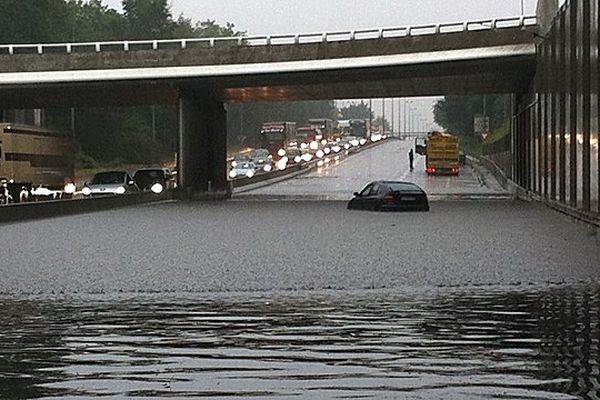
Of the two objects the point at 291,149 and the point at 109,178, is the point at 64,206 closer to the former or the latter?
the point at 109,178

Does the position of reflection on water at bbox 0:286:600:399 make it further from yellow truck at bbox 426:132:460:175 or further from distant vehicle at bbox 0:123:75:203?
yellow truck at bbox 426:132:460:175

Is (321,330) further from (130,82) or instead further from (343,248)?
(130,82)

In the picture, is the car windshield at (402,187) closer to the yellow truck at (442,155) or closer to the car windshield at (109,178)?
the car windshield at (109,178)

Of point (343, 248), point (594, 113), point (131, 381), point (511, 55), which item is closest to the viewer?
point (131, 381)

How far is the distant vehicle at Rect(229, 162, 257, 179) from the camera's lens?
9719 centimetres

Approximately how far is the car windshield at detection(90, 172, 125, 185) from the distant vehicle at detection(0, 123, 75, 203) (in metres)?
3.59

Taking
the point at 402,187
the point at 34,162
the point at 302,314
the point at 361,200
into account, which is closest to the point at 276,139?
the point at 34,162

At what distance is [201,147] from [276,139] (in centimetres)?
5942

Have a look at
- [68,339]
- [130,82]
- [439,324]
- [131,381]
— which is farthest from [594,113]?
[130,82]

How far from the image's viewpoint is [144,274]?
20.3 meters

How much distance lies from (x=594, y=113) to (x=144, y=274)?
17421 mm

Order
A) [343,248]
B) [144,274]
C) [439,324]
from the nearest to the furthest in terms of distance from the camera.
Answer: [439,324], [144,274], [343,248]

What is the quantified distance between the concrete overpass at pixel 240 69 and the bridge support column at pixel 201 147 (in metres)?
0.06

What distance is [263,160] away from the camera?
362ft
